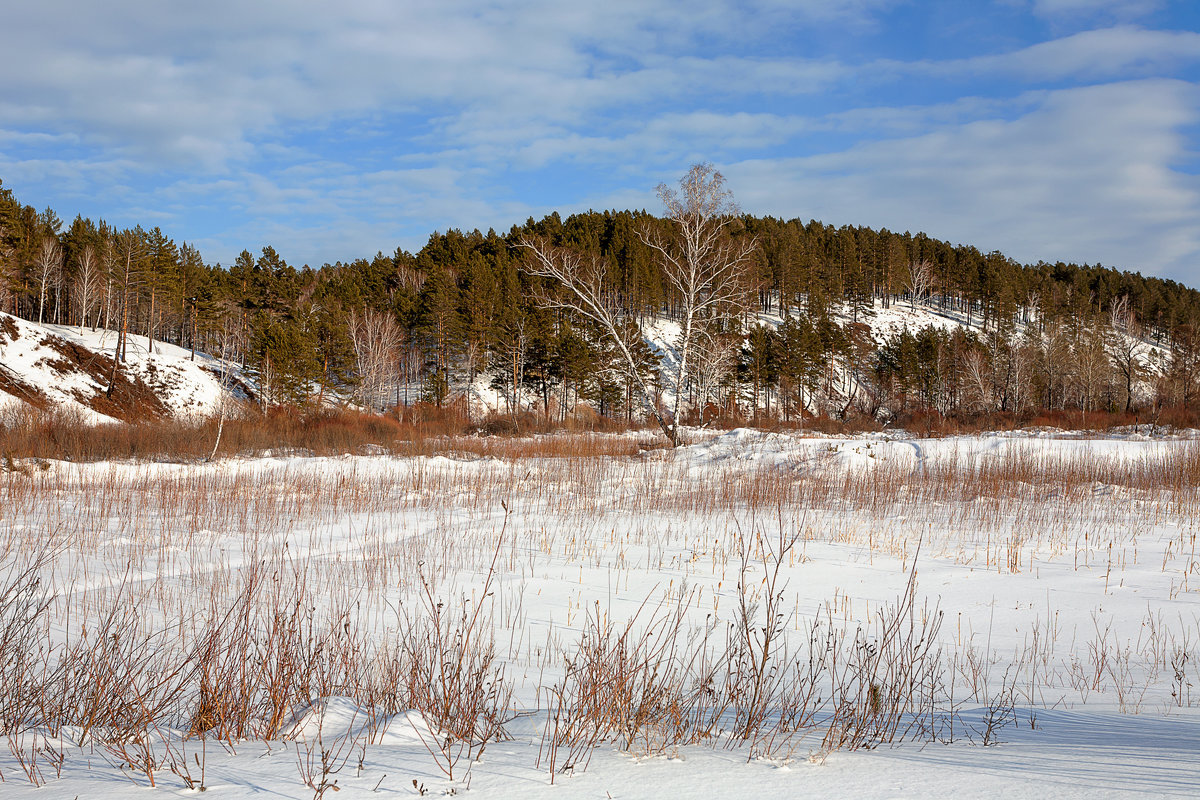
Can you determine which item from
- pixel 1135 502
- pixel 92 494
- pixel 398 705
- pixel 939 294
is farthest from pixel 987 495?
pixel 939 294

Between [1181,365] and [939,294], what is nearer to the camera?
[1181,365]

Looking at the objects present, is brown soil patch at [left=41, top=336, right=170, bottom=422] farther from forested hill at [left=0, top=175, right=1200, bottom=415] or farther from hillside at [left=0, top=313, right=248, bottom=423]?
forested hill at [left=0, top=175, right=1200, bottom=415]

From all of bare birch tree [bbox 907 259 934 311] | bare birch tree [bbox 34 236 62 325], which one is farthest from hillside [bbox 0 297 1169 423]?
bare birch tree [bbox 907 259 934 311]

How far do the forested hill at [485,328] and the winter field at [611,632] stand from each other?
26551mm

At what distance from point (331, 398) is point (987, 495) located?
4615 centimetres

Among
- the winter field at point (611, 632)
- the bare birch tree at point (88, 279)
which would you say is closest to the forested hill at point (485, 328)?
the bare birch tree at point (88, 279)

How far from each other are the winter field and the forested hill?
26551 mm

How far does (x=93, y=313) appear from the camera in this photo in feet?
194

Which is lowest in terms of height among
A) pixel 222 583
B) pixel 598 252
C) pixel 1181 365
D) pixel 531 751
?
pixel 222 583

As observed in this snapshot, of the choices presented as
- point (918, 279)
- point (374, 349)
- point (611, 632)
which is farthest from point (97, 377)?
point (918, 279)

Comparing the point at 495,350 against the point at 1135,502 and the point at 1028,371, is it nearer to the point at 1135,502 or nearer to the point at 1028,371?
the point at 1028,371

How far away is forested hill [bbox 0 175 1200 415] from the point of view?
45531mm

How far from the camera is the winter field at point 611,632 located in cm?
204

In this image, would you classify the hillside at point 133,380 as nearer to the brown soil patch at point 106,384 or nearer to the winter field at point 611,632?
→ the brown soil patch at point 106,384
